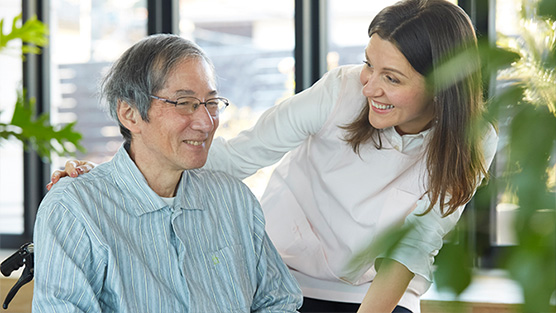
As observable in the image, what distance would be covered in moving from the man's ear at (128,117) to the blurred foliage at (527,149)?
1.31 metres

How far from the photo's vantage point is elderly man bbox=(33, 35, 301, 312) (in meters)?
1.48

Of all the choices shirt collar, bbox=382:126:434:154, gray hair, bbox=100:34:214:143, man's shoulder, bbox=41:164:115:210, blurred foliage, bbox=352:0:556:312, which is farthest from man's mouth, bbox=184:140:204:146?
blurred foliage, bbox=352:0:556:312

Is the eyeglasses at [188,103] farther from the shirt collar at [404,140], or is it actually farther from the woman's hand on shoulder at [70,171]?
the shirt collar at [404,140]

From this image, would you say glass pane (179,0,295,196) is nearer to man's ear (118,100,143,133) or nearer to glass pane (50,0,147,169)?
glass pane (50,0,147,169)

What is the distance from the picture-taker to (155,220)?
163 centimetres

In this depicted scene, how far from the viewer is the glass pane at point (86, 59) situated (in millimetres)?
3959

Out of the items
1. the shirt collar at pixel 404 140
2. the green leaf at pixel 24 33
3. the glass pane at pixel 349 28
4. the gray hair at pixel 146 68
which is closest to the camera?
the gray hair at pixel 146 68

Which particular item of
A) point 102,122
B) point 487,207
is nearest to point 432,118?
point 487,207

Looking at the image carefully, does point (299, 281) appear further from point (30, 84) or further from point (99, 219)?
point (30, 84)

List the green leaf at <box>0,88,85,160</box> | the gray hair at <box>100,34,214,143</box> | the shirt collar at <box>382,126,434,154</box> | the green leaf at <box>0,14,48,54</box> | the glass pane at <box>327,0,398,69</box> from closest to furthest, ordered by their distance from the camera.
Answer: the gray hair at <box>100,34,214,143</box>, the shirt collar at <box>382,126,434,154</box>, the green leaf at <box>0,14,48,54</box>, the green leaf at <box>0,88,85,160</box>, the glass pane at <box>327,0,398,69</box>

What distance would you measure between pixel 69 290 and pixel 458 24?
1041 mm

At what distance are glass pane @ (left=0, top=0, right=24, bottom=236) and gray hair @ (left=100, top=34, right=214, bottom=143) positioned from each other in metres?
2.66

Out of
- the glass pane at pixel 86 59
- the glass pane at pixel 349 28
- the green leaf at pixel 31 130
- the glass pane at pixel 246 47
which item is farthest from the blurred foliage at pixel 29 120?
the glass pane at pixel 349 28

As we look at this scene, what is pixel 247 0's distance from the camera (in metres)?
3.76
